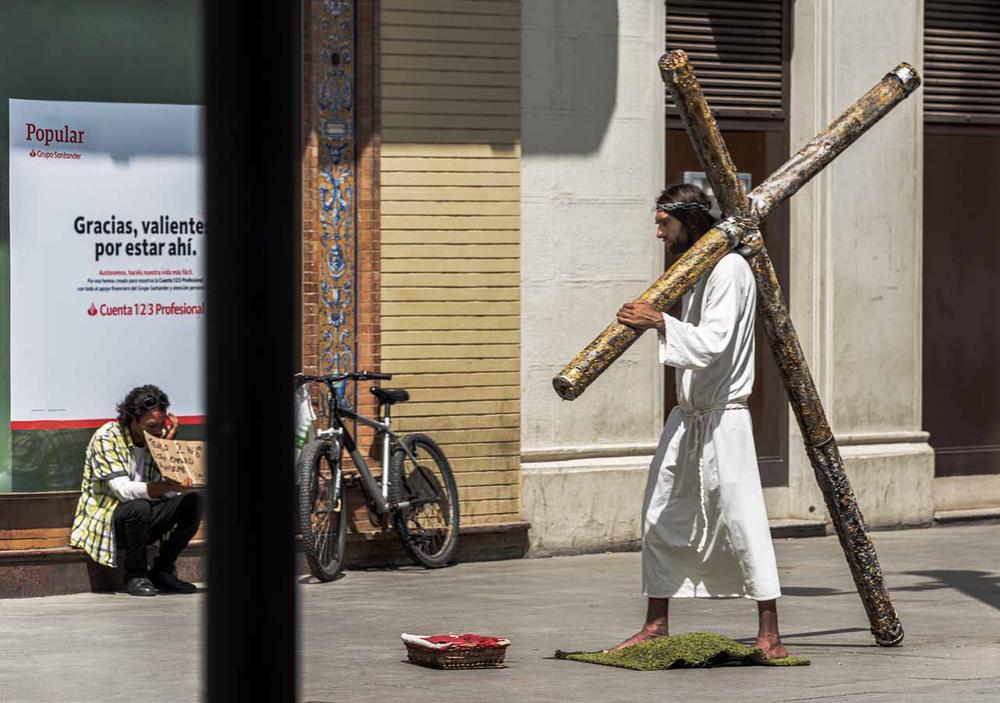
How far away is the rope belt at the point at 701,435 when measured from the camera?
8039 mm

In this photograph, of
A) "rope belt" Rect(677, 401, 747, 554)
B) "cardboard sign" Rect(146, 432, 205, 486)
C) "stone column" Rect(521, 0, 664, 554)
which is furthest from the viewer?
"stone column" Rect(521, 0, 664, 554)

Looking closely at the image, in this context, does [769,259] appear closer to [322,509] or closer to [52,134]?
[322,509]

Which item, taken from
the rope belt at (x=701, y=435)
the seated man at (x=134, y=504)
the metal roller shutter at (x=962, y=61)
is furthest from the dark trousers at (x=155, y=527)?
the metal roller shutter at (x=962, y=61)

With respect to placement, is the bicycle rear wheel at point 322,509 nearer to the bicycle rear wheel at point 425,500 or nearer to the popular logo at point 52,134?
the bicycle rear wheel at point 425,500

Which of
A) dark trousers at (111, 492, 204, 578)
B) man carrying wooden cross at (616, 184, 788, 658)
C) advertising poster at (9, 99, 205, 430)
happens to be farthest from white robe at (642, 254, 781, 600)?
advertising poster at (9, 99, 205, 430)

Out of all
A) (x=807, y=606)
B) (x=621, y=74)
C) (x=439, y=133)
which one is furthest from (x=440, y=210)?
(x=807, y=606)

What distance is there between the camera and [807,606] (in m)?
10.2

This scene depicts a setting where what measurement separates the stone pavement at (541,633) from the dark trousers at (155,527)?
26cm

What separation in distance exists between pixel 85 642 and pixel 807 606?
3746mm

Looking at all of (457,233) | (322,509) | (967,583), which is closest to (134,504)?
(322,509)

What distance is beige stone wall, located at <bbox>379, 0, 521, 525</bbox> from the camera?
1199 centimetres

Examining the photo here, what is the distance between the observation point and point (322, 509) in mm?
11281

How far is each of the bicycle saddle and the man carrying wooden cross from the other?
12.1 ft

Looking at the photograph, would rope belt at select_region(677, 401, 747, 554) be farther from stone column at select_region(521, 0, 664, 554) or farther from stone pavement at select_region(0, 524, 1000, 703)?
stone column at select_region(521, 0, 664, 554)
